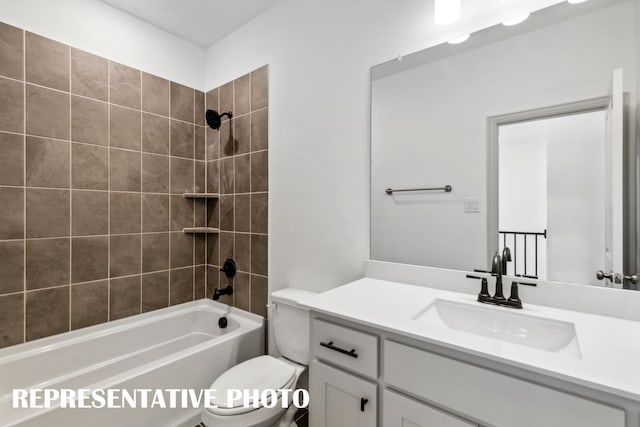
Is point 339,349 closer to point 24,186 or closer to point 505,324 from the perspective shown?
point 505,324

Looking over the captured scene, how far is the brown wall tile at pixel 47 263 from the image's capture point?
1708 millimetres

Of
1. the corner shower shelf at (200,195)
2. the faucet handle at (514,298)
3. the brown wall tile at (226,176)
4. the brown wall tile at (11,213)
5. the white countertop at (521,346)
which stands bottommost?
the white countertop at (521,346)

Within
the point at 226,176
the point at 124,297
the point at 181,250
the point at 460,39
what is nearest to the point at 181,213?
the point at 181,250

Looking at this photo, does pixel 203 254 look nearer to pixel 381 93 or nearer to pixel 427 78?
pixel 381 93

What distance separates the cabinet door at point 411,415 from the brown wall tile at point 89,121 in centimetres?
220

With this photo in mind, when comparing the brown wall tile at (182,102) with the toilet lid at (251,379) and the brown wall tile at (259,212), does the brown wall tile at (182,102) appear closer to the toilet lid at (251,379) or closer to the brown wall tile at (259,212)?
the brown wall tile at (259,212)

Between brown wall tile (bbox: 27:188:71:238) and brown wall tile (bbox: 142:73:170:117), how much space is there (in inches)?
31.8

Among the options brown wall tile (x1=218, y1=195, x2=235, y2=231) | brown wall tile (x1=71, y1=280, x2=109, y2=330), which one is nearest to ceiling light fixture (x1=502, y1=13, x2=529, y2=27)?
brown wall tile (x1=218, y1=195, x2=235, y2=231)

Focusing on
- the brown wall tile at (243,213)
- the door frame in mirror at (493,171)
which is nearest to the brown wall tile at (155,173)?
the brown wall tile at (243,213)

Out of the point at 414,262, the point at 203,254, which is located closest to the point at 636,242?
the point at 414,262

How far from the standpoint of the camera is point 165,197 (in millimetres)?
2279

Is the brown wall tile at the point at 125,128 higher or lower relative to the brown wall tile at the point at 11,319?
higher

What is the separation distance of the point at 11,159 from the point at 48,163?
0.50 feet

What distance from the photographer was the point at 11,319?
1646mm
